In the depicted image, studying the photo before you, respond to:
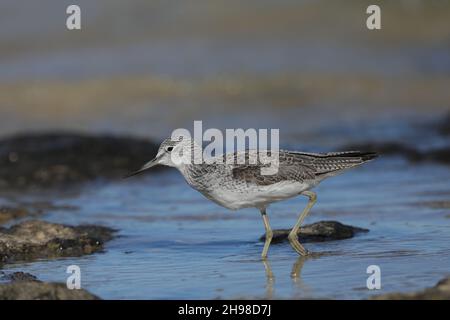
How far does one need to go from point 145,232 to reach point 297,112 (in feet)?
31.8

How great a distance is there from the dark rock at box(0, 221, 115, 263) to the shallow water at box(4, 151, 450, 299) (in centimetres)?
24

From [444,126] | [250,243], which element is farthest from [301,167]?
[444,126]

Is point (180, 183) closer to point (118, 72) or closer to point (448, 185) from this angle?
point (448, 185)

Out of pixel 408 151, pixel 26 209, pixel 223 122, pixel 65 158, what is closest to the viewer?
pixel 26 209

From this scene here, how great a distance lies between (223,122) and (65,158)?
4.51m

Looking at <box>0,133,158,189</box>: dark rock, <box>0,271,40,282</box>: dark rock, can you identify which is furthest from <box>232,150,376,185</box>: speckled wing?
<box>0,133,158,189</box>: dark rock

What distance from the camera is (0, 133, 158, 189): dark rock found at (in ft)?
43.2

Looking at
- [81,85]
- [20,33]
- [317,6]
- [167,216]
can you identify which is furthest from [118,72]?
[167,216]

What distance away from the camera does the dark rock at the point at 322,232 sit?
330 inches

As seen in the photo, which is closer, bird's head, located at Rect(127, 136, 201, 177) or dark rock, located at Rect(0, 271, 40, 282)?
dark rock, located at Rect(0, 271, 40, 282)

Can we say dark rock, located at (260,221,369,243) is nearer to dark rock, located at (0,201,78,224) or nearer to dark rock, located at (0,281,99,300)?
dark rock, located at (0,281,99,300)

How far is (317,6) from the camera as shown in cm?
2238

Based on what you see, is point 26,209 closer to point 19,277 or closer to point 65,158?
point 65,158

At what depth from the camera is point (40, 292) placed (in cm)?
586
